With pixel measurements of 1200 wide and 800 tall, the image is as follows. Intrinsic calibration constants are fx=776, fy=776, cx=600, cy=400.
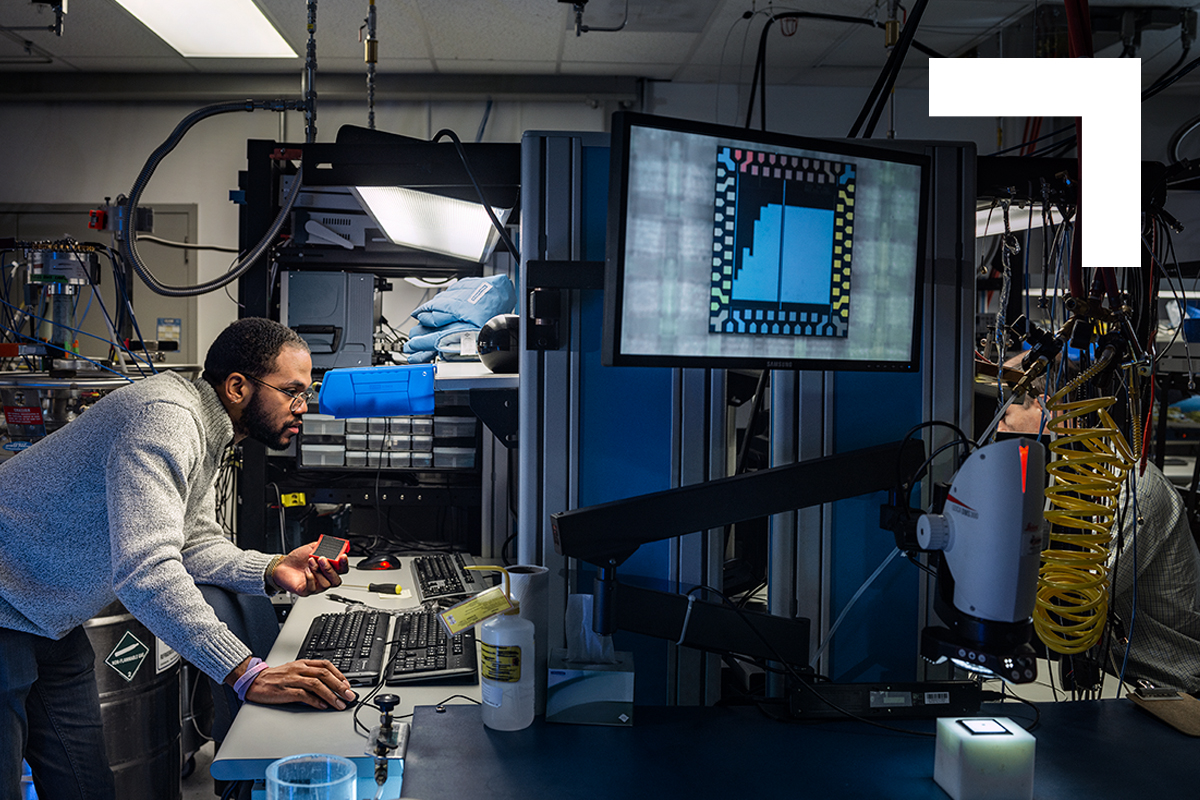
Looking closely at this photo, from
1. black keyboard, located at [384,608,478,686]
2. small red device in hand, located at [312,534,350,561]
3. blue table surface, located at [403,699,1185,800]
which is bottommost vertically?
black keyboard, located at [384,608,478,686]

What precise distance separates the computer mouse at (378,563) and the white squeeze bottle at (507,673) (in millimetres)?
1154

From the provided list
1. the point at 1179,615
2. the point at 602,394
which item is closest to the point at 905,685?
the point at 602,394

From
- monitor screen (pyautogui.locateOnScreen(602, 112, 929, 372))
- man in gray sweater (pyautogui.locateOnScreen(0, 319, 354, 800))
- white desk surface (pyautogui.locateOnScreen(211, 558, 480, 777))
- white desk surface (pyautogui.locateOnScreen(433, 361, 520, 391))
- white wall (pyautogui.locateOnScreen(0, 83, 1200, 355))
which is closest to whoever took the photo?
monitor screen (pyautogui.locateOnScreen(602, 112, 929, 372))

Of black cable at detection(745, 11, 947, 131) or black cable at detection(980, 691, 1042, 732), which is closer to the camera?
black cable at detection(980, 691, 1042, 732)

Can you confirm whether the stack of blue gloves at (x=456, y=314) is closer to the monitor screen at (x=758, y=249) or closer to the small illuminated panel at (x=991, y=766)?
the monitor screen at (x=758, y=249)

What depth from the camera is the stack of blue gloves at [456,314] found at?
1950 mm

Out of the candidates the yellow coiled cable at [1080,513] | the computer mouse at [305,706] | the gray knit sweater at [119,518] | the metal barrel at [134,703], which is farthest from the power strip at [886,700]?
the metal barrel at [134,703]

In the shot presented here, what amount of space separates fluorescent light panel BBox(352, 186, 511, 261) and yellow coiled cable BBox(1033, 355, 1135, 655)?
1.18 metres

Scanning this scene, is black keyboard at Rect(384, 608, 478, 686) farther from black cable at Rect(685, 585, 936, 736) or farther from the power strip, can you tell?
the power strip

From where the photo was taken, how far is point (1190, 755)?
100cm

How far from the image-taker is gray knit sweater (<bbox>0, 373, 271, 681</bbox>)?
1353 millimetres

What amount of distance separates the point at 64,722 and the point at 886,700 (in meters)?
1.66

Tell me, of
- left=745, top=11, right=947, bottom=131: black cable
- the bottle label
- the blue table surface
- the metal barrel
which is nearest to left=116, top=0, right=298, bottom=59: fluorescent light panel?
left=745, top=11, right=947, bottom=131: black cable

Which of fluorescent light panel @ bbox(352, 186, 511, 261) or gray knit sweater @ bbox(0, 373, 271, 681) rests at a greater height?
fluorescent light panel @ bbox(352, 186, 511, 261)
